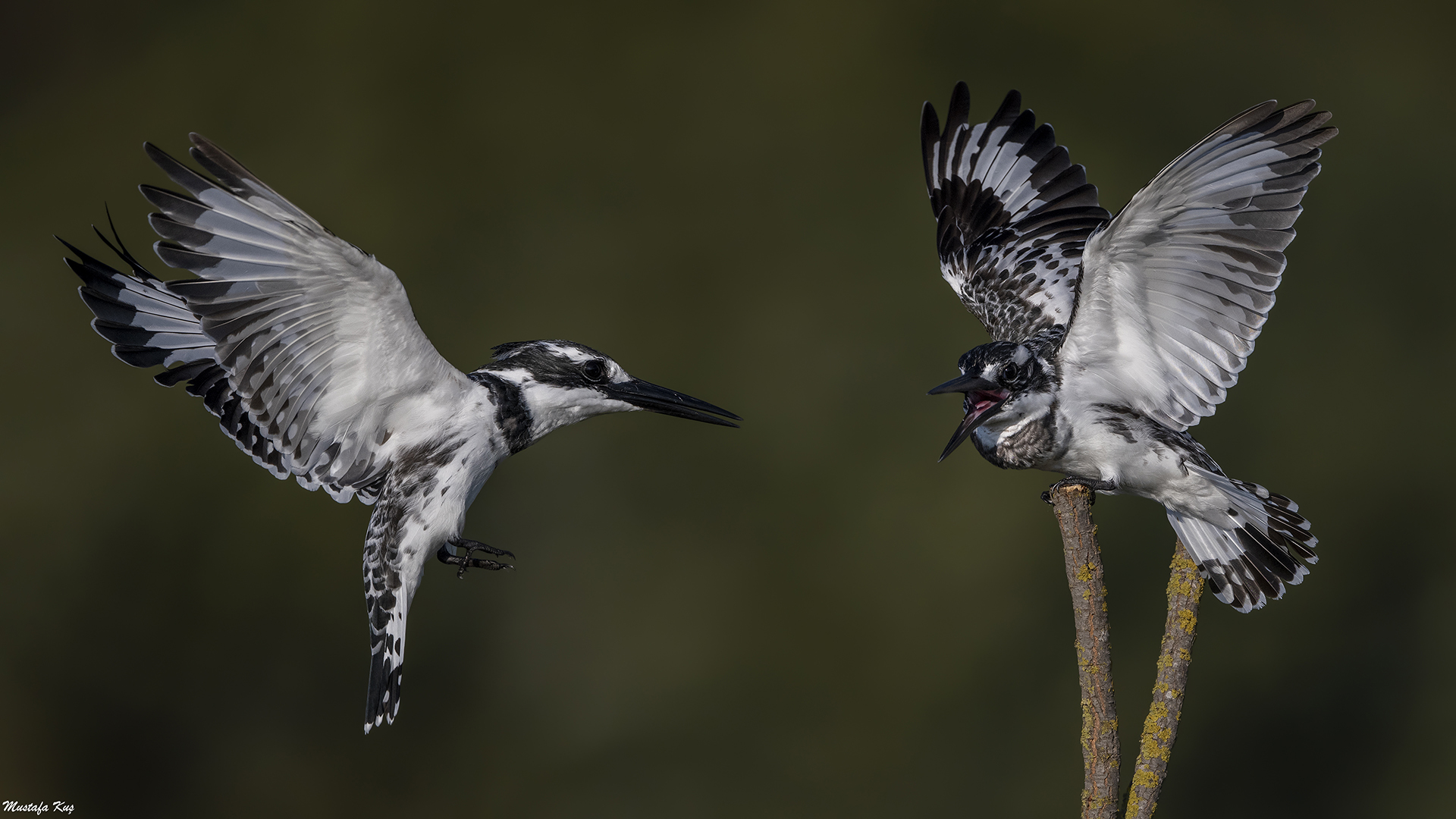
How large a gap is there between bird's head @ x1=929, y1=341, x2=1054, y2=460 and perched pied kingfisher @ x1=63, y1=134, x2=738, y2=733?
401 mm

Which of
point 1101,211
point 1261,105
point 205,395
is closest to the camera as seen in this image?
point 1261,105

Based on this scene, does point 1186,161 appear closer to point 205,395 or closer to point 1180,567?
point 1180,567

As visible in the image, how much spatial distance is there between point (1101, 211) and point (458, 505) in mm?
1736

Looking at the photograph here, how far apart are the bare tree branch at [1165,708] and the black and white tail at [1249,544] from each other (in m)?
0.19

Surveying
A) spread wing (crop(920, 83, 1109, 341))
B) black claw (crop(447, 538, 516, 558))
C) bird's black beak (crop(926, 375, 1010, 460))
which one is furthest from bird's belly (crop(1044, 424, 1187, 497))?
black claw (crop(447, 538, 516, 558))

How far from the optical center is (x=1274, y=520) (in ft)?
5.74

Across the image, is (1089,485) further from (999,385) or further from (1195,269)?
(1195,269)

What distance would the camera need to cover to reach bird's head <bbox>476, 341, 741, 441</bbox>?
172cm

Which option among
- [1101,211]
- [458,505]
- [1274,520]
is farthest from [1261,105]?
[458,505]

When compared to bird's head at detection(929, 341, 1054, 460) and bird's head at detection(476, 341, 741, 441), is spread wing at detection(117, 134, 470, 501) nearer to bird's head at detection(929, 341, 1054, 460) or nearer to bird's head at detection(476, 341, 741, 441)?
bird's head at detection(476, 341, 741, 441)

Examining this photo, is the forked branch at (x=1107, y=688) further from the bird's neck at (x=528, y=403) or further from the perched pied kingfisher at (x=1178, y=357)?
the bird's neck at (x=528, y=403)

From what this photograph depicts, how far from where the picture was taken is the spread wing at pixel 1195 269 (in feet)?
5.13

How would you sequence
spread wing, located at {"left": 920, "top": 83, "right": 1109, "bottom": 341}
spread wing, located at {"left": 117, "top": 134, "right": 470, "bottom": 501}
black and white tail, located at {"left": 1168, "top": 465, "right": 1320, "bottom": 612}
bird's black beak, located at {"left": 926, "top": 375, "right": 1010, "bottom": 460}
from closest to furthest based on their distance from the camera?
1. spread wing, located at {"left": 117, "top": 134, "right": 470, "bottom": 501}
2. bird's black beak, located at {"left": 926, "top": 375, "right": 1010, "bottom": 460}
3. black and white tail, located at {"left": 1168, "top": 465, "right": 1320, "bottom": 612}
4. spread wing, located at {"left": 920, "top": 83, "right": 1109, "bottom": 341}

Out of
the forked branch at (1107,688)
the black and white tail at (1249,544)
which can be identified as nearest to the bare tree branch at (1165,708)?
the forked branch at (1107,688)
